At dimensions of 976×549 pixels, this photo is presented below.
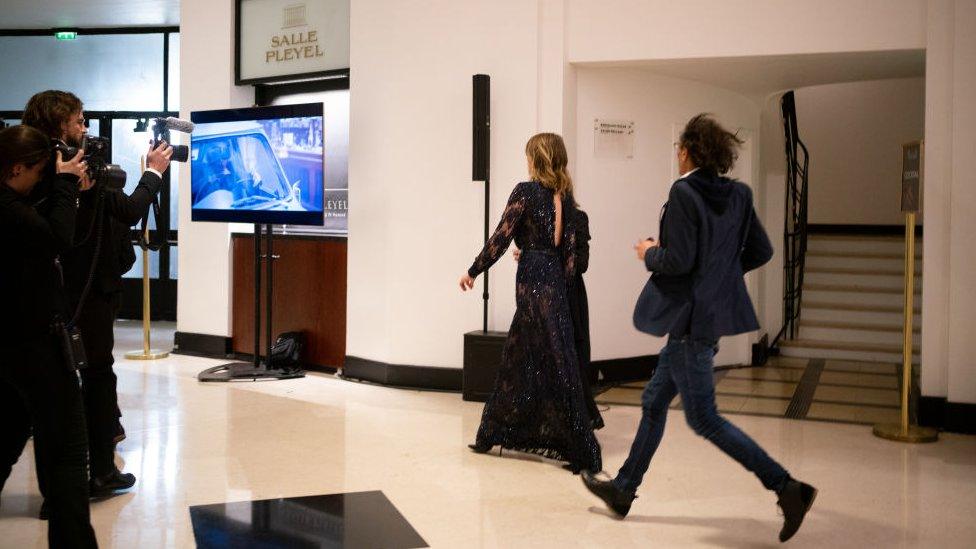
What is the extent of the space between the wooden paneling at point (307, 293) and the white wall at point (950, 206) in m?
3.88

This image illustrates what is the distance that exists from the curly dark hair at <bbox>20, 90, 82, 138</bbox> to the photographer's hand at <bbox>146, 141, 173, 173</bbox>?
33cm

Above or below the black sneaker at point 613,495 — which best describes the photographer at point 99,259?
above

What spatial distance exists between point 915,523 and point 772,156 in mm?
5245

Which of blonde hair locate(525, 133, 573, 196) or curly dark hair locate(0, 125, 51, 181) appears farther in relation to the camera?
blonde hair locate(525, 133, 573, 196)

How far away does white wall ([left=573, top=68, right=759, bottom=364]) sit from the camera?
6.79 metres

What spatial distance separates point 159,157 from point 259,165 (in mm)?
3204

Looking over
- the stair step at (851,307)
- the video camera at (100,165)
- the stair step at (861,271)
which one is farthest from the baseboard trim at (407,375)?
the stair step at (861,271)

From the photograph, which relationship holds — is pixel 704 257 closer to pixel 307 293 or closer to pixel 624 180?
pixel 624 180

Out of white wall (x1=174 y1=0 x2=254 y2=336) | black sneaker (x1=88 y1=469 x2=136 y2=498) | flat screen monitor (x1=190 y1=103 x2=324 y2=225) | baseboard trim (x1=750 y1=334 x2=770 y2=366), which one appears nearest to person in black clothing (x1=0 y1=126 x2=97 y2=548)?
black sneaker (x1=88 y1=469 x2=136 y2=498)

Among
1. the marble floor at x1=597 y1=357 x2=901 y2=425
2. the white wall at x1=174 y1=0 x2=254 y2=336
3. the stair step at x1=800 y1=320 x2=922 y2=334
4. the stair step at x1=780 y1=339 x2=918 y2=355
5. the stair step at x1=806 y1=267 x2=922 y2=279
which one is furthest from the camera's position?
the stair step at x1=806 y1=267 x2=922 y2=279

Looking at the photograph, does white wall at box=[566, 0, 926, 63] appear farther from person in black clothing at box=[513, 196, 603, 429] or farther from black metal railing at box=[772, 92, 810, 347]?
black metal railing at box=[772, 92, 810, 347]

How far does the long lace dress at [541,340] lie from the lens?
450 centimetres

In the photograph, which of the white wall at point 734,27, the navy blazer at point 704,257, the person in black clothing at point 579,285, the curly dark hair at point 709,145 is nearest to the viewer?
the navy blazer at point 704,257

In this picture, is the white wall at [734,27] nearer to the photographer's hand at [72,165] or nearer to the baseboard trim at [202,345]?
the baseboard trim at [202,345]
